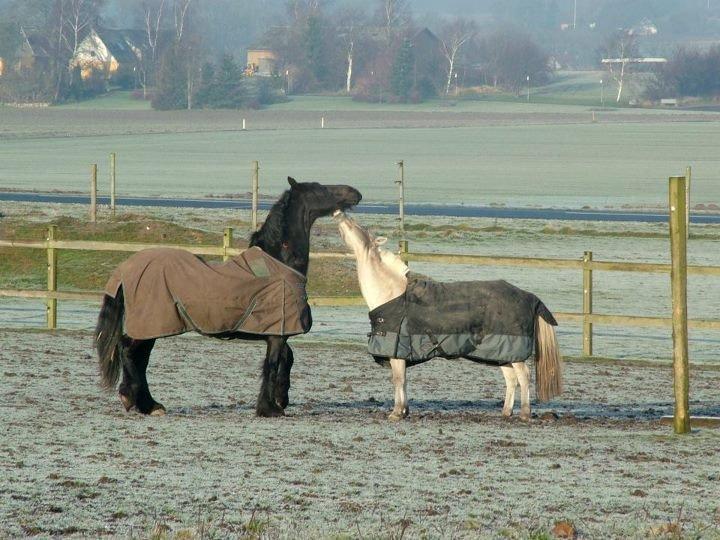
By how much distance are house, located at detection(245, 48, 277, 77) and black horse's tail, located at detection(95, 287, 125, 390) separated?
11812cm

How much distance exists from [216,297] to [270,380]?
0.75 m

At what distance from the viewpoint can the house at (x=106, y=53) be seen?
11588 centimetres

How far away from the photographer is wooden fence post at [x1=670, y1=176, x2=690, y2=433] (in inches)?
361

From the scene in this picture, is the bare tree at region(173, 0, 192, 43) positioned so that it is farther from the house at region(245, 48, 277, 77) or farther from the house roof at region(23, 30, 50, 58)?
the house roof at region(23, 30, 50, 58)

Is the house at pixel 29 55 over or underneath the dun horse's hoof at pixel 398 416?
over

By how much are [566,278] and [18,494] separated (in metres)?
14.8

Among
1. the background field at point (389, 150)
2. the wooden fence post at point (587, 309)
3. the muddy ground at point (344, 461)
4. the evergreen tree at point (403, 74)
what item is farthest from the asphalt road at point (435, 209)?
the evergreen tree at point (403, 74)

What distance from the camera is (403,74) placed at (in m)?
114

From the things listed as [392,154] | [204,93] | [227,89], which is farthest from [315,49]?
[392,154]

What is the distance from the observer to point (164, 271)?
9438 mm

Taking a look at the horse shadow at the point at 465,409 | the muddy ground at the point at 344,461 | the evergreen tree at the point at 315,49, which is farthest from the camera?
the evergreen tree at the point at 315,49

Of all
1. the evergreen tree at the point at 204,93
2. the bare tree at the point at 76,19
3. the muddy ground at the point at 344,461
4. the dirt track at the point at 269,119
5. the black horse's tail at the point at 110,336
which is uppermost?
the bare tree at the point at 76,19

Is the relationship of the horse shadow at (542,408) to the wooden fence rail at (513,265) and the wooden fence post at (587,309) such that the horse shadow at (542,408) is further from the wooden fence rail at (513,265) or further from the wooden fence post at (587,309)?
the wooden fence post at (587,309)

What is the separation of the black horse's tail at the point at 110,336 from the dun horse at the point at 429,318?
178 centimetres
